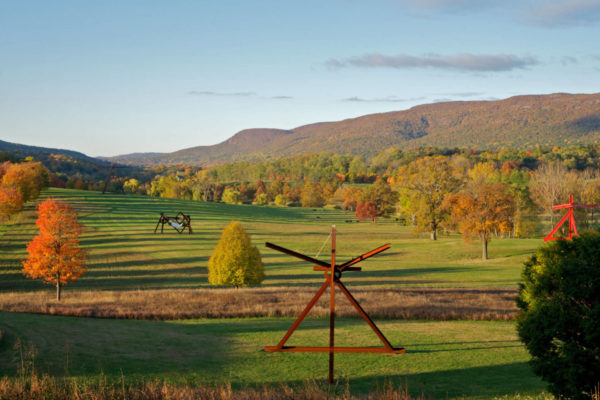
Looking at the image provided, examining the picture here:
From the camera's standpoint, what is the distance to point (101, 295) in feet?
121

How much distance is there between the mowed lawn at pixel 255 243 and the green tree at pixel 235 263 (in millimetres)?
7171

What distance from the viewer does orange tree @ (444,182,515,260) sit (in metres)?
61.6

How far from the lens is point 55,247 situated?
40.1 meters

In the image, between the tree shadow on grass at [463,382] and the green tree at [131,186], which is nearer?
the tree shadow on grass at [463,382]

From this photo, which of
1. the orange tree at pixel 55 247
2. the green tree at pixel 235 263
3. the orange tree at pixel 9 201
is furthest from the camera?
the orange tree at pixel 9 201

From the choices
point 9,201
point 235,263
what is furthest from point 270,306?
point 9,201

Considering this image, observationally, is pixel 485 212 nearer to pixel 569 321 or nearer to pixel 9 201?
pixel 569 321

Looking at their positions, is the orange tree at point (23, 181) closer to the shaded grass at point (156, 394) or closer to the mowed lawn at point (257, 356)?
the mowed lawn at point (257, 356)

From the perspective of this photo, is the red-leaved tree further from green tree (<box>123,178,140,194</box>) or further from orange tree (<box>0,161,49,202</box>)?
green tree (<box>123,178,140,194</box>)

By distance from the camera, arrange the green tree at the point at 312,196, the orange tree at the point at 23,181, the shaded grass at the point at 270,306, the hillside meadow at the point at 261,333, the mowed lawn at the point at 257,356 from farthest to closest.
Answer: the green tree at the point at 312,196 → the orange tree at the point at 23,181 → the shaded grass at the point at 270,306 → the hillside meadow at the point at 261,333 → the mowed lawn at the point at 257,356

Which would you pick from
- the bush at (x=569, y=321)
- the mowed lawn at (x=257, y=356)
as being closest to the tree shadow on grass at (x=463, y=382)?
the mowed lawn at (x=257, y=356)

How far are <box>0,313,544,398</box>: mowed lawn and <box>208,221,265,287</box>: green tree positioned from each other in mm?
18628

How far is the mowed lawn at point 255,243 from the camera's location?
52.1 metres

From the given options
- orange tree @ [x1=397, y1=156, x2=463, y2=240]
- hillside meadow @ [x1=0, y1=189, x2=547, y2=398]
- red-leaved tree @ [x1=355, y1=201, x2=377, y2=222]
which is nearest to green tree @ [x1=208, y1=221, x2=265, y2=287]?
hillside meadow @ [x1=0, y1=189, x2=547, y2=398]
